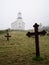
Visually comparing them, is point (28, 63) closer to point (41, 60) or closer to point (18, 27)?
point (41, 60)

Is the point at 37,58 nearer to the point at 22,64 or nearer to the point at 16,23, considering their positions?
the point at 22,64

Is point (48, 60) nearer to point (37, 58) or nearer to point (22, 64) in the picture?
point (37, 58)

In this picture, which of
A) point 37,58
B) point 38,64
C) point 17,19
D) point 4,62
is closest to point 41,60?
point 37,58

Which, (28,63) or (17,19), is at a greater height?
(17,19)

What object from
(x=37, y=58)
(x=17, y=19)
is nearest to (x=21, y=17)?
(x=17, y=19)

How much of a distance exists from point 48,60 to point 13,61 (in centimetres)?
187

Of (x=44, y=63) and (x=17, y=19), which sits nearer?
(x=44, y=63)

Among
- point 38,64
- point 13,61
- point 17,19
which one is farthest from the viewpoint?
point 17,19

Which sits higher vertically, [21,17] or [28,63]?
[21,17]

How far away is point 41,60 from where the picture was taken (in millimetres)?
10586

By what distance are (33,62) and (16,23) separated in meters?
92.7

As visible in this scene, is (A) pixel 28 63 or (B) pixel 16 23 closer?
(A) pixel 28 63

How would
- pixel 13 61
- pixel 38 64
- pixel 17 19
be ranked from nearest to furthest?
pixel 38 64, pixel 13 61, pixel 17 19

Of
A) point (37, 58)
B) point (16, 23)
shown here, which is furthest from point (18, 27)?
point (37, 58)
